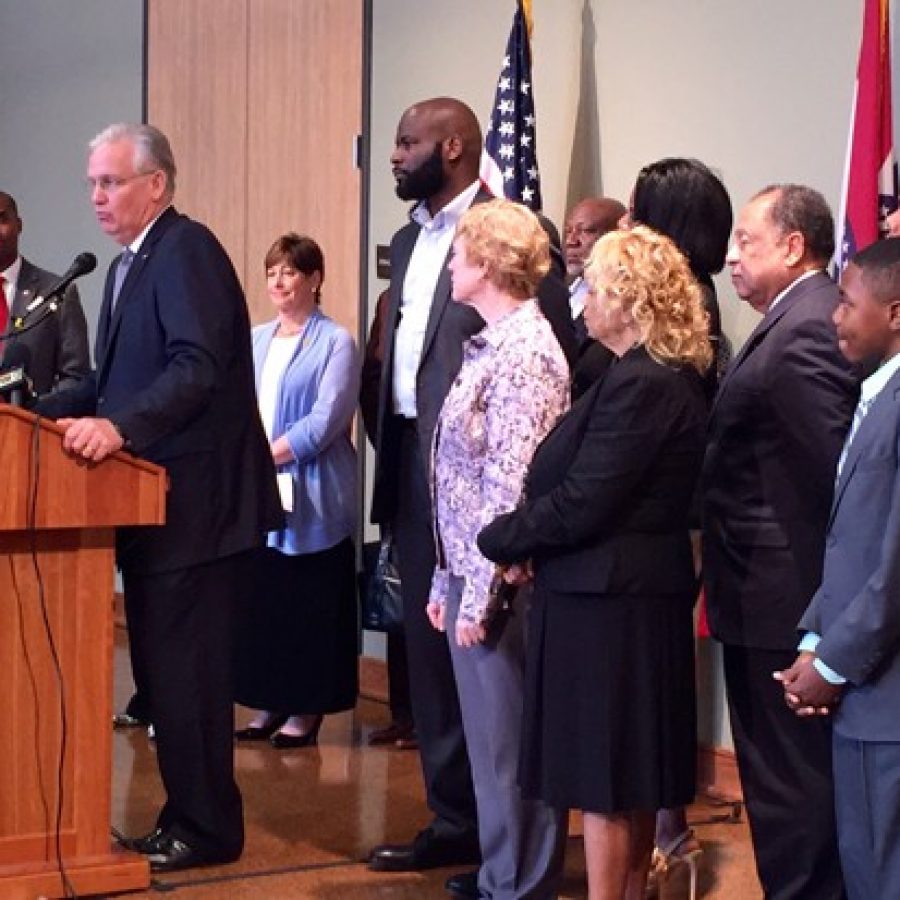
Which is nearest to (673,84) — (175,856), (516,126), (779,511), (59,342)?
(516,126)

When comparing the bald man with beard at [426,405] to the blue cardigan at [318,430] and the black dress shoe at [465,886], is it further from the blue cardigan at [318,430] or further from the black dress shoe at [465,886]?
the blue cardigan at [318,430]

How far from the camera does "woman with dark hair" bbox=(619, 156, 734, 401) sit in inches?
173

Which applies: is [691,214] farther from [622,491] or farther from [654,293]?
[622,491]

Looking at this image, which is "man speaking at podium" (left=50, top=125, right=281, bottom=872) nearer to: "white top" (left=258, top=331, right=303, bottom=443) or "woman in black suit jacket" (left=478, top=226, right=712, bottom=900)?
"woman in black suit jacket" (left=478, top=226, right=712, bottom=900)

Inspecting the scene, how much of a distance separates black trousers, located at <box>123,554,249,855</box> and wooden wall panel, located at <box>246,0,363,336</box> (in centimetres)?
276

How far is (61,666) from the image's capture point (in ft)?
13.3

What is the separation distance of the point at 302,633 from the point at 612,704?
245 centimetres

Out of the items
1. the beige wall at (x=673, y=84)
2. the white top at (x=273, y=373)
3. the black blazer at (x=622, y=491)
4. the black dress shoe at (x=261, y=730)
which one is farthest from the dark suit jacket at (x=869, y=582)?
the black dress shoe at (x=261, y=730)

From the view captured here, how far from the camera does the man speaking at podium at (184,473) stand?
4234 mm

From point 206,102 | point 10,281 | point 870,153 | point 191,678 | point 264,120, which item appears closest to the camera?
point 191,678

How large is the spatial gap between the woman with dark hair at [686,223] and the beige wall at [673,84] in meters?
0.74

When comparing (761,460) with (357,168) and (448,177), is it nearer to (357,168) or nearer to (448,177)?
(448,177)

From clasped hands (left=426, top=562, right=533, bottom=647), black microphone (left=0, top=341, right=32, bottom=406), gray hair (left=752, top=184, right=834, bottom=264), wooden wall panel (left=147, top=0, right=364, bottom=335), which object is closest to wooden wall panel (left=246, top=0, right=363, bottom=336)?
wooden wall panel (left=147, top=0, right=364, bottom=335)

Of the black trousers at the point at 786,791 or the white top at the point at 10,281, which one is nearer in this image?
the black trousers at the point at 786,791
